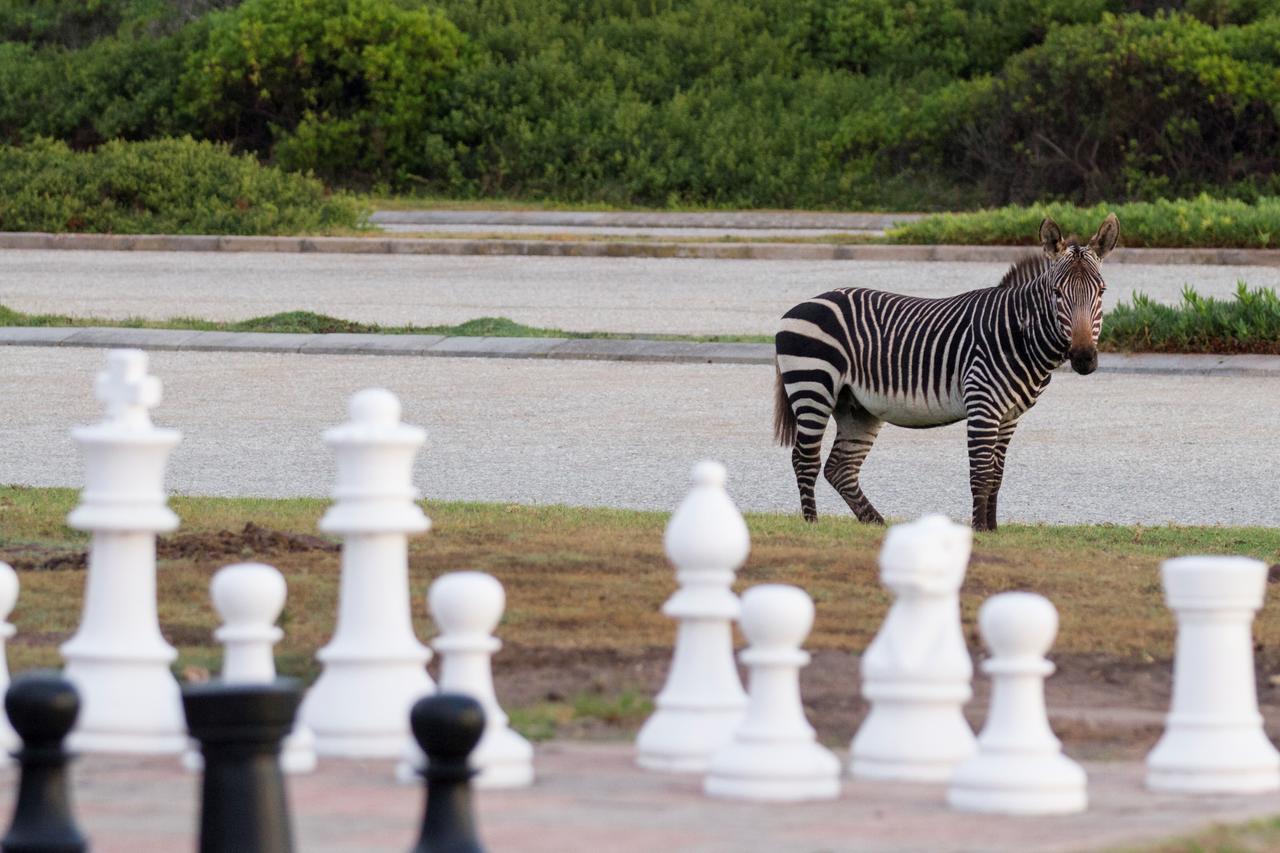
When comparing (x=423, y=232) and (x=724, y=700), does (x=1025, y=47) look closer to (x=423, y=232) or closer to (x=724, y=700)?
(x=423, y=232)

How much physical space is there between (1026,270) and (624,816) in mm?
6652

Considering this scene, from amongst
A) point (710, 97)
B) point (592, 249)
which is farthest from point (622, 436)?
point (710, 97)

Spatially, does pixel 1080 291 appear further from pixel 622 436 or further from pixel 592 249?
pixel 592 249

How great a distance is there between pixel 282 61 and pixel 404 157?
272cm

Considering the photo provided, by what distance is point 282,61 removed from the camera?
3800 cm

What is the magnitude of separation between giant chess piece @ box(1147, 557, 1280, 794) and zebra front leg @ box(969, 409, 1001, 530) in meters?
5.08

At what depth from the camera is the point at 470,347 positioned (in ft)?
57.8

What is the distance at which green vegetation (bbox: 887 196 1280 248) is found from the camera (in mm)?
24125

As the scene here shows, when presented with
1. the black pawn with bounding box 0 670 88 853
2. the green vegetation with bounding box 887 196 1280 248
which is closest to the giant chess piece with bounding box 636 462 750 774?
the black pawn with bounding box 0 670 88 853

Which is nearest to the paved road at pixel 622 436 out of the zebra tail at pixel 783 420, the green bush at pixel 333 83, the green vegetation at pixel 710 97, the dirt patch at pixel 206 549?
the zebra tail at pixel 783 420

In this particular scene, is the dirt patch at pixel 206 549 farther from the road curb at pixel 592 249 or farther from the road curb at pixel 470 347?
the road curb at pixel 592 249

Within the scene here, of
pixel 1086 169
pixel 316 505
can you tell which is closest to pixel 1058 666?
pixel 316 505

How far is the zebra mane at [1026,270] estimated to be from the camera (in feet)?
33.8

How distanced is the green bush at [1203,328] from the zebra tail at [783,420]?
7411mm
